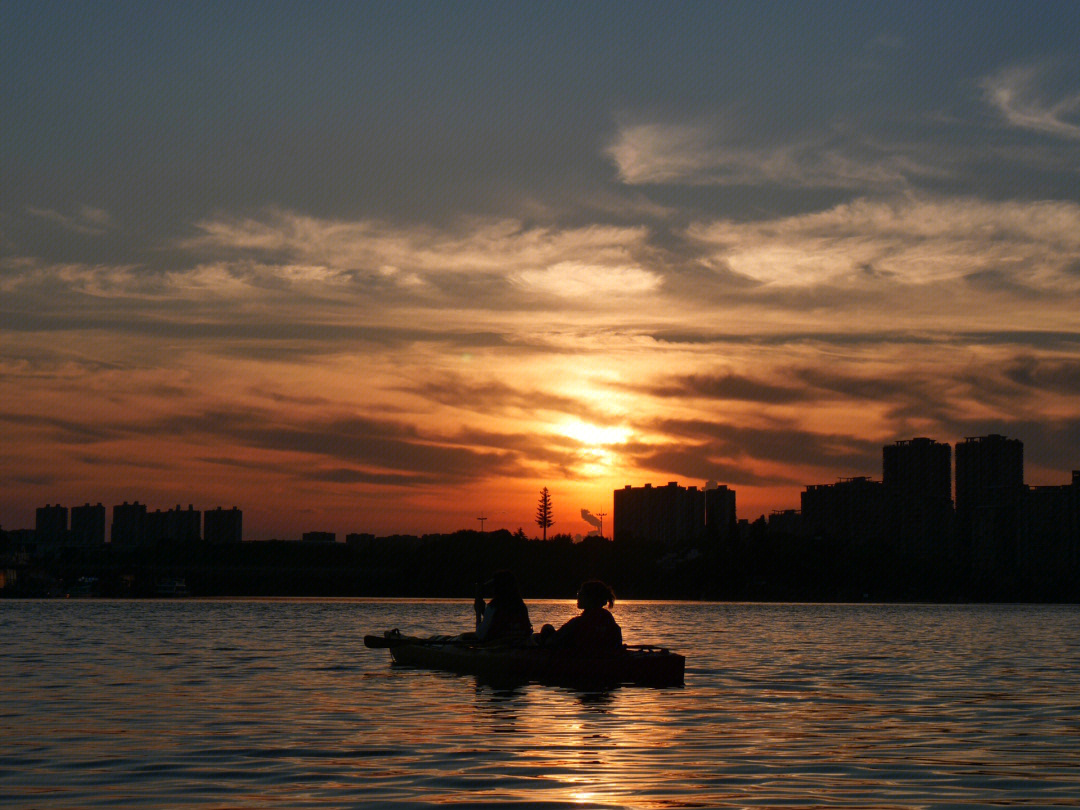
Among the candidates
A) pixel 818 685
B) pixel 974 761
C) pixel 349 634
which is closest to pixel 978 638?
pixel 349 634

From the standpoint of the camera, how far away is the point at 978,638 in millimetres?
68375

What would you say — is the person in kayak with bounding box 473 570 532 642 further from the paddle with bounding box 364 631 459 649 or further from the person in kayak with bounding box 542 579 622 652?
the paddle with bounding box 364 631 459 649

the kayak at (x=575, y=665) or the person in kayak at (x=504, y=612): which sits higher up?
the person in kayak at (x=504, y=612)

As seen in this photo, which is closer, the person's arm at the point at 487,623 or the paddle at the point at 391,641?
the person's arm at the point at 487,623

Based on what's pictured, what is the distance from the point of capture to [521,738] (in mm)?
20078

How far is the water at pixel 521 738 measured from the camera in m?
14.6

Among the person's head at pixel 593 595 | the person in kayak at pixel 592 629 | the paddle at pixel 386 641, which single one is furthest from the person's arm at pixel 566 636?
the paddle at pixel 386 641

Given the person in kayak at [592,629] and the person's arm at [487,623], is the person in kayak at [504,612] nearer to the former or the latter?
the person's arm at [487,623]

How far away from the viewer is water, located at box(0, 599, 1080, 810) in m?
14.6

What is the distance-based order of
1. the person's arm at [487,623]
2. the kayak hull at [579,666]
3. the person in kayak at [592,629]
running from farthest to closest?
the person's arm at [487,623]
the kayak hull at [579,666]
the person in kayak at [592,629]

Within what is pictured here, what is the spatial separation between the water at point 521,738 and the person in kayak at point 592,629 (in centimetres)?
109

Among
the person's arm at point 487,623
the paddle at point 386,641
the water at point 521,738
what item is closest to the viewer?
the water at point 521,738

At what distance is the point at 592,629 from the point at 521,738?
8.94 metres

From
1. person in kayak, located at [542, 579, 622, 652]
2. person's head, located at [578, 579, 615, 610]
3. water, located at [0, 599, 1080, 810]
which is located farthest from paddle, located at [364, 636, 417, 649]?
person's head, located at [578, 579, 615, 610]
